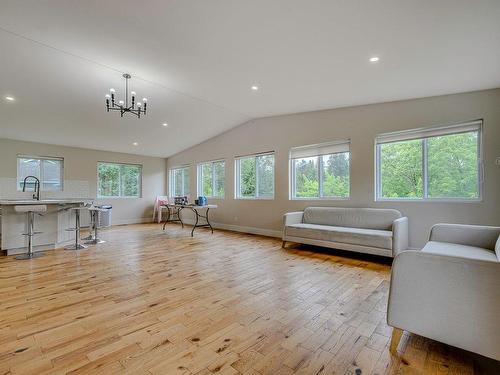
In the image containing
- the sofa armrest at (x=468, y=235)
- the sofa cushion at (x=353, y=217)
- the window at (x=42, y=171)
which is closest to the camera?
the sofa armrest at (x=468, y=235)

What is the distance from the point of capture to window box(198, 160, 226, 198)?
23.7ft

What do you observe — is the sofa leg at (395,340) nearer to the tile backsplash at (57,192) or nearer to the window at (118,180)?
the tile backsplash at (57,192)

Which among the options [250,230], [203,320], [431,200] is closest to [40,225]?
[203,320]

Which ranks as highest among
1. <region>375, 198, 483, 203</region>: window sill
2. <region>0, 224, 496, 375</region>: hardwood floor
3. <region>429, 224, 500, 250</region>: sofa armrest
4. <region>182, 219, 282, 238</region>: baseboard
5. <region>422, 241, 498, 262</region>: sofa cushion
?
<region>375, 198, 483, 203</region>: window sill

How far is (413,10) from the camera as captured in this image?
2154 mm

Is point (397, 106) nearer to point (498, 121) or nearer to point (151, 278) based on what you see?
point (498, 121)

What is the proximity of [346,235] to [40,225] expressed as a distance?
203 inches

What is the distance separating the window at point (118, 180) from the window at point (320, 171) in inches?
223

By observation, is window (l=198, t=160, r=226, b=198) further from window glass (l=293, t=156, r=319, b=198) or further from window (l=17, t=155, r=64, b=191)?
window (l=17, t=155, r=64, b=191)

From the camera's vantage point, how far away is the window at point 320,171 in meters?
4.81

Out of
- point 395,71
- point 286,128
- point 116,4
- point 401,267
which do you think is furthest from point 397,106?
point 116,4

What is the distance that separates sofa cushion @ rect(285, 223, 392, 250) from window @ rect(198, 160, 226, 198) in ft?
10.5

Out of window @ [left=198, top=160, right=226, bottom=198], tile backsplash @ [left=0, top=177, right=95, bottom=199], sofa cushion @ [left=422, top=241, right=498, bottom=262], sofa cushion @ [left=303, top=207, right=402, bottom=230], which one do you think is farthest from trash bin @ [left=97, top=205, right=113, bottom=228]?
sofa cushion @ [left=422, top=241, right=498, bottom=262]

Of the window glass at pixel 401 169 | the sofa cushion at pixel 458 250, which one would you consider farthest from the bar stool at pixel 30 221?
the window glass at pixel 401 169
